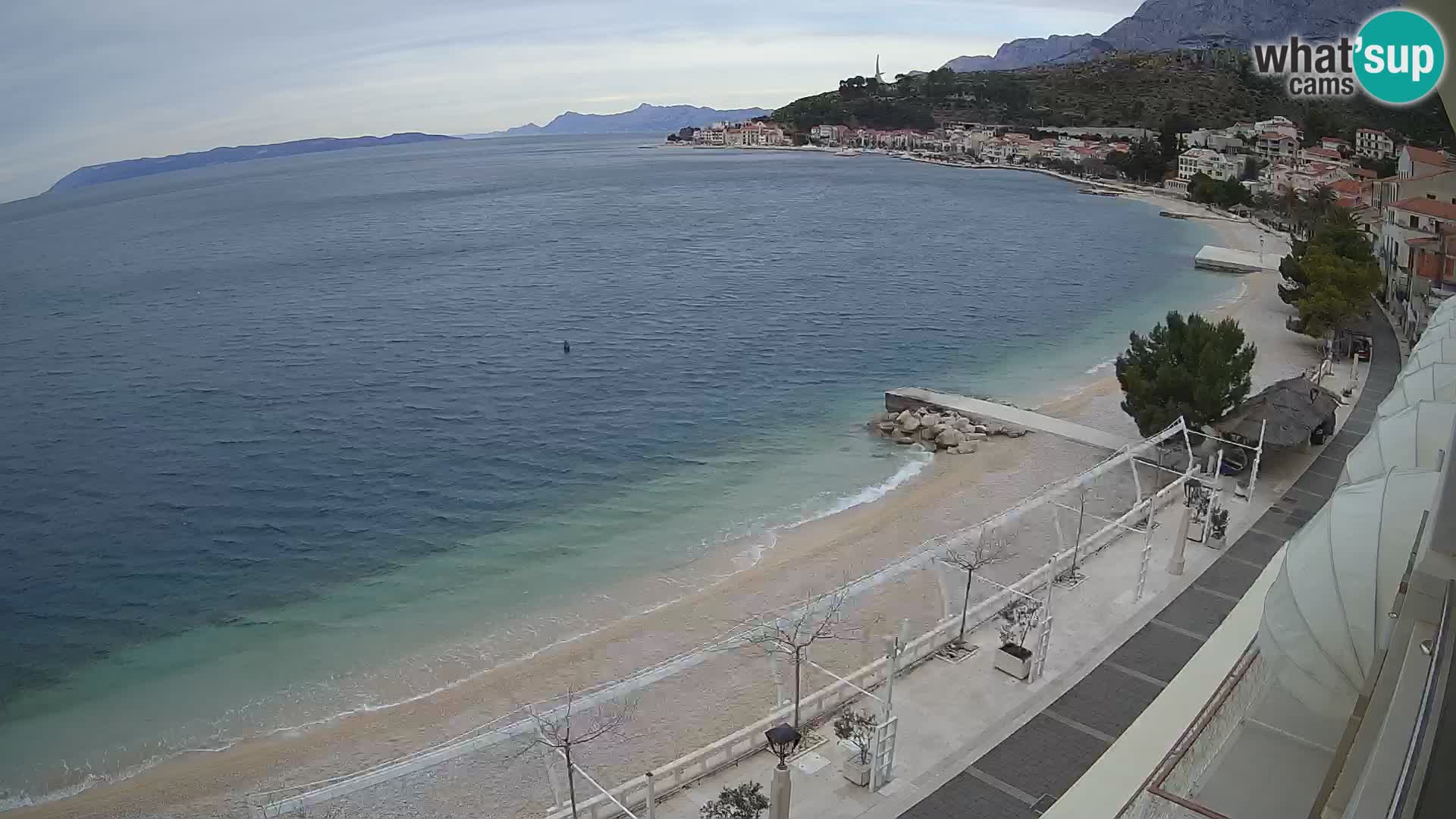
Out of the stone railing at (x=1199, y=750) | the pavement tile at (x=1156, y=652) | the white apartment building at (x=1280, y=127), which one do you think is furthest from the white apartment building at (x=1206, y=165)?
the stone railing at (x=1199, y=750)

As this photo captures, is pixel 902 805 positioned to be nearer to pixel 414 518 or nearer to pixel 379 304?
pixel 414 518

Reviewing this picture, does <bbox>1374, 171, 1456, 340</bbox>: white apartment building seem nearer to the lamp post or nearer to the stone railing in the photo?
the stone railing

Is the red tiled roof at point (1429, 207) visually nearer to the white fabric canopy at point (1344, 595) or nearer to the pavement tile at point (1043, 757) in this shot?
the pavement tile at point (1043, 757)

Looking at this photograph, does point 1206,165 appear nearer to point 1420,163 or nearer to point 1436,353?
point 1420,163

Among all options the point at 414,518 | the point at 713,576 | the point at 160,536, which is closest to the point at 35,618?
the point at 160,536

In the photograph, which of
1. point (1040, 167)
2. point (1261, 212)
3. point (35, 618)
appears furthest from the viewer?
point (1040, 167)

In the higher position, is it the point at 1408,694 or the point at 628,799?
the point at 1408,694

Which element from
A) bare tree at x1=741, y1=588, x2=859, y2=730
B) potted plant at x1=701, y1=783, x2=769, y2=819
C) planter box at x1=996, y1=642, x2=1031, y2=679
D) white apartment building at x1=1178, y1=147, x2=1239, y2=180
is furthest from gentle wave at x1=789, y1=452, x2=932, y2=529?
white apartment building at x1=1178, y1=147, x2=1239, y2=180

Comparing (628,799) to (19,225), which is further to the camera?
(19,225)
